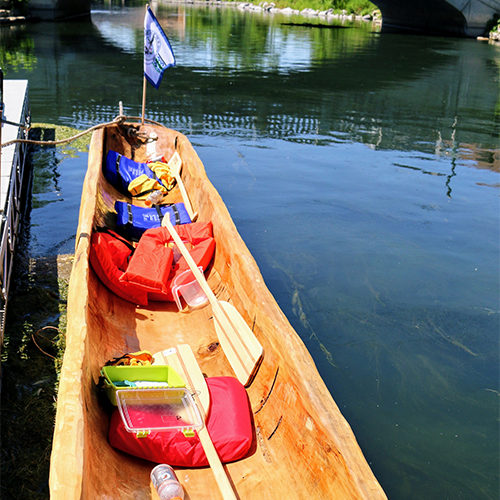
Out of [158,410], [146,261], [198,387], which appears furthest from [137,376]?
[146,261]

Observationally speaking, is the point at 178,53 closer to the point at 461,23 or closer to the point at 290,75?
the point at 290,75

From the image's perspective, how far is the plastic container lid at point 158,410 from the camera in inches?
118

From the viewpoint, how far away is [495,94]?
17.2 metres

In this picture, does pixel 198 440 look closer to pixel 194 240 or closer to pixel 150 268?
pixel 150 268

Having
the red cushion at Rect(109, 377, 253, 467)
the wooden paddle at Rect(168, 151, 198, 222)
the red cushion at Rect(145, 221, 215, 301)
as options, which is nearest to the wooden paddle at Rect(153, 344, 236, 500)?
the red cushion at Rect(109, 377, 253, 467)

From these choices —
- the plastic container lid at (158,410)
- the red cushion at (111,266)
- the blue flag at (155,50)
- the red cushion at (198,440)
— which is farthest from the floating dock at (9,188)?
the blue flag at (155,50)

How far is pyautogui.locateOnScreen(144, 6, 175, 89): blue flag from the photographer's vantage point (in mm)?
7746

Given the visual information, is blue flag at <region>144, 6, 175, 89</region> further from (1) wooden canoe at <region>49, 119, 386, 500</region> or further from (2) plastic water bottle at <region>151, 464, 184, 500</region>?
(2) plastic water bottle at <region>151, 464, 184, 500</region>

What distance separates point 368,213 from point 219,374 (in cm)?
477

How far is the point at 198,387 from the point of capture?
340 centimetres

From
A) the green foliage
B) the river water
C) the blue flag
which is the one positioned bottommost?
the river water

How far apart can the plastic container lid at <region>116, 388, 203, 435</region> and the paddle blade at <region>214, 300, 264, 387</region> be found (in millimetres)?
502

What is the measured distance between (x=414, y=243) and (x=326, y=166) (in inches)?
138

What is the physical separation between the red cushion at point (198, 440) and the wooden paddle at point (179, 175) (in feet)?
10.2
